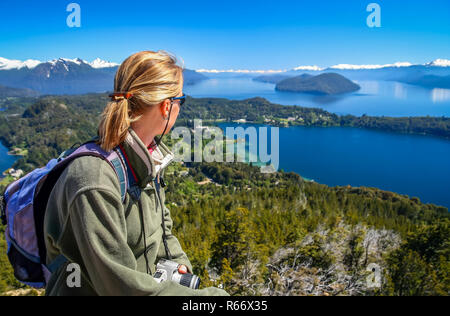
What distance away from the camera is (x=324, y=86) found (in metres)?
161

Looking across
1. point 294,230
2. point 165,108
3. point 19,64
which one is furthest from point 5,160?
point 19,64

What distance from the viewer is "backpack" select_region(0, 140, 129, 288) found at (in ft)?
2.79

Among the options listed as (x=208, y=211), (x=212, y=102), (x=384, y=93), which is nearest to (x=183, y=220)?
(x=208, y=211)

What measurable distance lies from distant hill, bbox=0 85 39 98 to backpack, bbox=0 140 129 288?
6818 inches

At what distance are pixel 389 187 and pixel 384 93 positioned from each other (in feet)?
410

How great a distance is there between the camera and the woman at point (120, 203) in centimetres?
76

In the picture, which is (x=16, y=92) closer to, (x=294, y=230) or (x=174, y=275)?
(x=294, y=230)

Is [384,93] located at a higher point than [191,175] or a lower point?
higher

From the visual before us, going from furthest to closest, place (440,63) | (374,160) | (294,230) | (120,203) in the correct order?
1. (440,63)
2. (374,160)
3. (294,230)
4. (120,203)

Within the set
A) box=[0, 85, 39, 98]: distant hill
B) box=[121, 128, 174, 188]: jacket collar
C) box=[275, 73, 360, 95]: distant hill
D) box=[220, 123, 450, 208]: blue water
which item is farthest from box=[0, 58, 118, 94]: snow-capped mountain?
box=[121, 128, 174, 188]: jacket collar

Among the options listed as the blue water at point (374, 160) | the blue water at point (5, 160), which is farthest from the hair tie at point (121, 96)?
the blue water at point (5, 160)

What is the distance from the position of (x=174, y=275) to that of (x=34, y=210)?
0.64 meters
